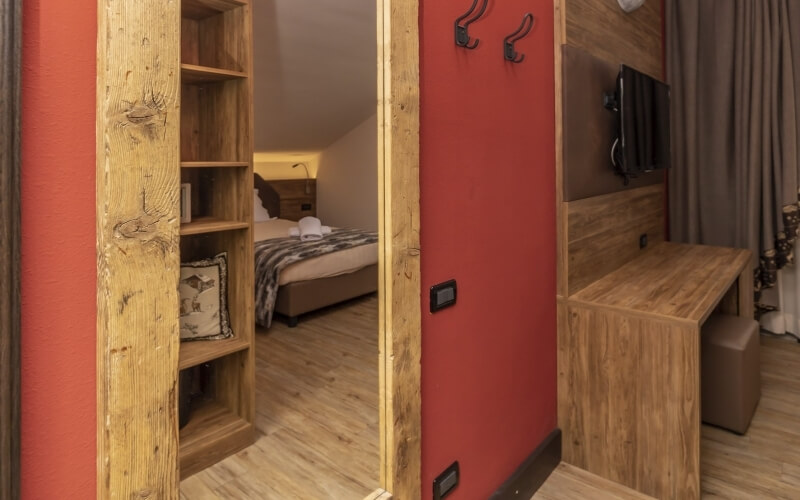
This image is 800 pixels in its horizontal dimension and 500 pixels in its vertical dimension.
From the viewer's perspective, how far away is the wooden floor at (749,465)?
1829mm

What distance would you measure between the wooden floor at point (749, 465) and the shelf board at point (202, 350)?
1.34 metres

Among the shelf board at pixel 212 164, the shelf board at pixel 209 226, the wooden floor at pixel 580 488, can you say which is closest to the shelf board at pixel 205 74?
the shelf board at pixel 212 164

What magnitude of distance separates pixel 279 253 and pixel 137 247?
60cm

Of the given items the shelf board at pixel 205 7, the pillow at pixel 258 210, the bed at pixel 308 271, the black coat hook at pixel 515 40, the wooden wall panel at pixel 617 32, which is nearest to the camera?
the shelf board at pixel 205 7

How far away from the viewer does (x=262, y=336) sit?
3.87 ft

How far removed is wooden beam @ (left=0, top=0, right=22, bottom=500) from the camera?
0.62m

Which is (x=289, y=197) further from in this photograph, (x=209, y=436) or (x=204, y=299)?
(x=209, y=436)

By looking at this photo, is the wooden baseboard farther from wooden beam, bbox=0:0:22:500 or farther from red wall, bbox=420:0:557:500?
wooden beam, bbox=0:0:22:500

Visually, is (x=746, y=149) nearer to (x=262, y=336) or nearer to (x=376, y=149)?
(x=376, y=149)

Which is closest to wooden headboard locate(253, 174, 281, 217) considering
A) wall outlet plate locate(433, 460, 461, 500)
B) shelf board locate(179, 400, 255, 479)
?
shelf board locate(179, 400, 255, 479)

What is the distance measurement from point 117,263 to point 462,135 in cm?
99

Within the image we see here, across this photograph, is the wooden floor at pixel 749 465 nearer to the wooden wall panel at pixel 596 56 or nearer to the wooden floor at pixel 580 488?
the wooden floor at pixel 580 488

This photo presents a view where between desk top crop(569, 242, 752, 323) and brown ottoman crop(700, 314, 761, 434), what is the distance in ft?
0.81

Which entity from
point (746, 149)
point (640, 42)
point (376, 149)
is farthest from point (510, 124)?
point (746, 149)
